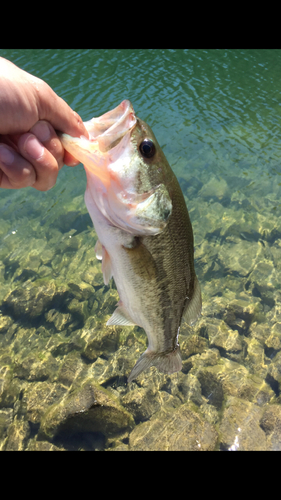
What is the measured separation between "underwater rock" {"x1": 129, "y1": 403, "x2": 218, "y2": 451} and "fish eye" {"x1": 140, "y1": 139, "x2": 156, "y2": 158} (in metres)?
4.94

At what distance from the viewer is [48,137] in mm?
2377

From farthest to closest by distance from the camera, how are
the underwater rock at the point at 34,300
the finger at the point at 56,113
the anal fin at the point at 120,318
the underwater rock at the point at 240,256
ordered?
the underwater rock at the point at 240,256, the underwater rock at the point at 34,300, the anal fin at the point at 120,318, the finger at the point at 56,113

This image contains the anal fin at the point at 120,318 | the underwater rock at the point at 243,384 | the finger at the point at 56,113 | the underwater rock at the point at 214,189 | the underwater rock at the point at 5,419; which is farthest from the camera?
the underwater rock at the point at 214,189

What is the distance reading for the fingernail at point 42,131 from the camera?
7.65 feet

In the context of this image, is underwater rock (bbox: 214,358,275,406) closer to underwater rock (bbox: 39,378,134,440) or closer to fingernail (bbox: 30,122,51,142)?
underwater rock (bbox: 39,378,134,440)

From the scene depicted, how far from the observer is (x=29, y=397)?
6.11 meters

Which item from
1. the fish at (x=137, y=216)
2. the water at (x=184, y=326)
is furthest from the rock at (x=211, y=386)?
the fish at (x=137, y=216)

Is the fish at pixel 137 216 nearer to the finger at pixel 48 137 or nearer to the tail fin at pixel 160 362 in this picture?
the finger at pixel 48 137

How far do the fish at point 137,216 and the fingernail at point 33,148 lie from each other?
0.60 feet

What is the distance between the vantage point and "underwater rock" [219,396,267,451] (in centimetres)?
545

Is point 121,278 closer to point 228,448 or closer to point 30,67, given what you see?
point 228,448

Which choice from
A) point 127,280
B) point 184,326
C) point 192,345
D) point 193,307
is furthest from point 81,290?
point 127,280
